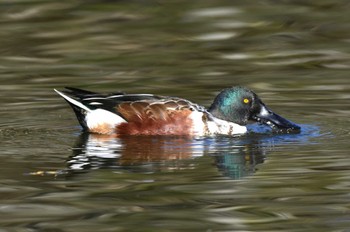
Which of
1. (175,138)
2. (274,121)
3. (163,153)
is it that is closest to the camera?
(163,153)

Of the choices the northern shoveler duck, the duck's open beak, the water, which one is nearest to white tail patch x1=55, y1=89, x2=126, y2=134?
the northern shoveler duck

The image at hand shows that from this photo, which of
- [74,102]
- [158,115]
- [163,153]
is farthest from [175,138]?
[74,102]

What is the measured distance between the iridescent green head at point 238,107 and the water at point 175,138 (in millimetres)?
161

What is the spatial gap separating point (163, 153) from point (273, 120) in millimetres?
1422

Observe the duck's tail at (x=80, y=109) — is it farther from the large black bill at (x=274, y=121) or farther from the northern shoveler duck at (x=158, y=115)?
the large black bill at (x=274, y=121)

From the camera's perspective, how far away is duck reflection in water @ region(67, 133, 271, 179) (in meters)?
8.59

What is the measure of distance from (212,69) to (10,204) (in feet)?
19.0

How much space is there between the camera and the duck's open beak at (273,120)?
10.1 metres

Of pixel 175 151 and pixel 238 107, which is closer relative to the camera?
pixel 175 151

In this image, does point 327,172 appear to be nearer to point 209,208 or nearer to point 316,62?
point 209,208

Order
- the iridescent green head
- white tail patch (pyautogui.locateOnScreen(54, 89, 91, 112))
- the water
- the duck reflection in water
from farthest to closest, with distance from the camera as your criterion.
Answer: the iridescent green head → white tail patch (pyautogui.locateOnScreen(54, 89, 91, 112)) → the duck reflection in water → the water

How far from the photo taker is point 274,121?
403 inches

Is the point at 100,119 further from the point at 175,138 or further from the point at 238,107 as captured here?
the point at 238,107

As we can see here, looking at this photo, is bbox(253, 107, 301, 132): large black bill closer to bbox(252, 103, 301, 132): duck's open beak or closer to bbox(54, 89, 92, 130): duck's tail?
bbox(252, 103, 301, 132): duck's open beak
